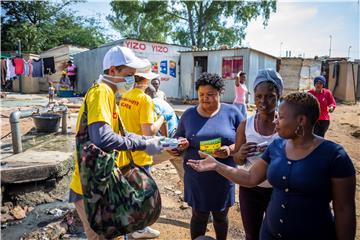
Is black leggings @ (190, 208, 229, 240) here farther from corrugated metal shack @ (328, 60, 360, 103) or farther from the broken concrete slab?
corrugated metal shack @ (328, 60, 360, 103)

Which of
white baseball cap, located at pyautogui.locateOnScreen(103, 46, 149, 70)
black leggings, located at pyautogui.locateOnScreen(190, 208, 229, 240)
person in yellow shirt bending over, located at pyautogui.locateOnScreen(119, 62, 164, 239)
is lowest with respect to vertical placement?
black leggings, located at pyautogui.locateOnScreen(190, 208, 229, 240)

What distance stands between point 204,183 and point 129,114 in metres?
1.05

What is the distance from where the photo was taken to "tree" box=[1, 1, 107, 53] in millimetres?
25562

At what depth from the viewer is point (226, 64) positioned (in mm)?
16672

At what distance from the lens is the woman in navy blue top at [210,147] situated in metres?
2.79

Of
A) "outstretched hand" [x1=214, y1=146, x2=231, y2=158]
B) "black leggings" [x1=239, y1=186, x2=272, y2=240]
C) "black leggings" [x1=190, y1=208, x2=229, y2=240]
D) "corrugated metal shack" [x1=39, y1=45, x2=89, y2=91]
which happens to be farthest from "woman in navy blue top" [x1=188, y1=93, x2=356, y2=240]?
"corrugated metal shack" [x1=39, y1=45, x2=89, y2=91]

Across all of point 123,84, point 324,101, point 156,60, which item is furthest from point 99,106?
point 156,60

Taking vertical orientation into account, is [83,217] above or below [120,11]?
below

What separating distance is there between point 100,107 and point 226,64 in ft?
49.9

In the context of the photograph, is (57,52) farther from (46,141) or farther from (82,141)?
(82,141)

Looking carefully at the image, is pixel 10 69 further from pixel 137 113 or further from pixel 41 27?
pixel 137 113

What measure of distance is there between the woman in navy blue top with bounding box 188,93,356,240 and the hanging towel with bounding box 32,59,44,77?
68.3ft

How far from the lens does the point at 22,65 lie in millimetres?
18312

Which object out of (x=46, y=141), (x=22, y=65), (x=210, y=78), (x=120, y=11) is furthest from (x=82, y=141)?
(x=120, y=11)
